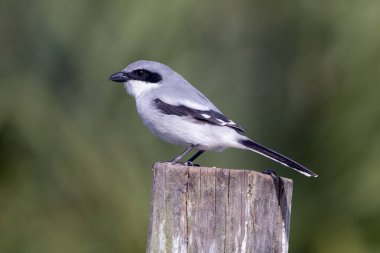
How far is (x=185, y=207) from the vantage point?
290 centimetres

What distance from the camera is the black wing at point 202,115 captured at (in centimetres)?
425

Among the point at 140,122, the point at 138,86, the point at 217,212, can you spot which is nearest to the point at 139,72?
the point at 138,86

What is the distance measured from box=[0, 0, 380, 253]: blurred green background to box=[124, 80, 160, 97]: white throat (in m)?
0.42

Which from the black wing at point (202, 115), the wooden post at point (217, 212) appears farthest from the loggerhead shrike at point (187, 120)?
the wooden post at point (217, 212)

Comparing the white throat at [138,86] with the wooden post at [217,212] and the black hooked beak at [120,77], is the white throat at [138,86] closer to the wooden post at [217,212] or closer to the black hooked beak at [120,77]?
the black hooked beak at [120,77]

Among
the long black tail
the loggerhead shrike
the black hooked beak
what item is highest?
the black hooked beak

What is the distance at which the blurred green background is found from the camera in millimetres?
4695

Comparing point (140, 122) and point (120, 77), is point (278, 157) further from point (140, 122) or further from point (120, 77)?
point (140, 122)

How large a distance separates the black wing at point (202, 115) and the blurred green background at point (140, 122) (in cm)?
66

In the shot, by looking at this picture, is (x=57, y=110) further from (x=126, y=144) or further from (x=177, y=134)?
(x=177, y=134)

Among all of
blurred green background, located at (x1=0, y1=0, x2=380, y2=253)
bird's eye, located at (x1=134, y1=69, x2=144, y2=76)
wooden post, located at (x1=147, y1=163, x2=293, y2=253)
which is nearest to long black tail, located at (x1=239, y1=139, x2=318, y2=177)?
wooden post, located at (x1=147, y1=163, x2=293, y2=253)

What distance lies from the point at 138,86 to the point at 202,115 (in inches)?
30.6

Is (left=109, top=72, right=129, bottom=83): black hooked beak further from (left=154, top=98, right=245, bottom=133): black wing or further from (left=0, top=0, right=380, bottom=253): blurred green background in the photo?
(left=154, top=98, right=245, bottom=133): black wing

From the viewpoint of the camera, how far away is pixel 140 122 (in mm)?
5375
